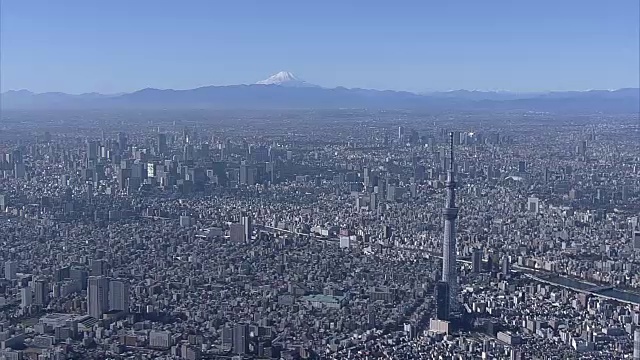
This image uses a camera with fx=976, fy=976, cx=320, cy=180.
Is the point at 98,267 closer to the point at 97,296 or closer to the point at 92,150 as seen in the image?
the point at 97,296

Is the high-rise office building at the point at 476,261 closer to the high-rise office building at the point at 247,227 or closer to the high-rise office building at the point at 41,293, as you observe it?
the high-rise office building at the point at 247,227

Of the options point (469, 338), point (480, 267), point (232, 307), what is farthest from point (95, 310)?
point (480, 267)

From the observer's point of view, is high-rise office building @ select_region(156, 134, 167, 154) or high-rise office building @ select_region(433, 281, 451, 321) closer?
high-rise office building @ select_region(433, 281, 451, 321)

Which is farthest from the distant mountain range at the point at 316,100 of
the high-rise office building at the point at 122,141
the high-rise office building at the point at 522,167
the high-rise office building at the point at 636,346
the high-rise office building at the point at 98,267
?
the high-rise office building at the point at 636,346

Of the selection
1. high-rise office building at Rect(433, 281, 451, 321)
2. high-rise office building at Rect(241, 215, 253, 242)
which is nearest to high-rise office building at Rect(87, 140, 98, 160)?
high-rise office building at Rect(241, 215, 253, 242)

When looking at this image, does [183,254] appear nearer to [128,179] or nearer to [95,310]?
[95,310]

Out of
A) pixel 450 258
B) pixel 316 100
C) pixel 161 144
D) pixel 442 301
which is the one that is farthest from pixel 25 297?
pixel 316 100

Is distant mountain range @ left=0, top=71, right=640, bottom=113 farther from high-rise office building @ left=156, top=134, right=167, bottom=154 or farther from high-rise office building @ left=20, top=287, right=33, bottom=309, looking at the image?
high-rise office building @ left=20, top=287, right=33, bottom=309
